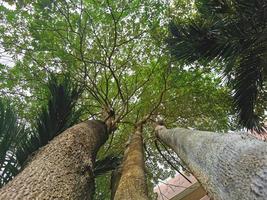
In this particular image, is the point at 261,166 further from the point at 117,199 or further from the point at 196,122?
the point at 196,122

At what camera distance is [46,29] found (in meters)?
5.07

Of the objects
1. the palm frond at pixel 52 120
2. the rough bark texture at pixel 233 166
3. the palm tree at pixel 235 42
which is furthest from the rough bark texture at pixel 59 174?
the palm tree at pixel 235 42

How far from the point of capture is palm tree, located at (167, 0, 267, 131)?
4082 mm

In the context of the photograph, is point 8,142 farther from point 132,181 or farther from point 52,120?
point 132,181

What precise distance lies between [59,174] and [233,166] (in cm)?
128

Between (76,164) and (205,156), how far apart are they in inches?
43.7

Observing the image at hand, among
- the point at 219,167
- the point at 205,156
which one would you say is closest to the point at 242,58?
the point at 205,156

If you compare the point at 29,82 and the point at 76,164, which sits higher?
the point at 29,82

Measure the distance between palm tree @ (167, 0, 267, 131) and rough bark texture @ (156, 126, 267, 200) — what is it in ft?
7.03

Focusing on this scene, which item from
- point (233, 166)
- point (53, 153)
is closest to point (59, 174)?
point (53, 153)

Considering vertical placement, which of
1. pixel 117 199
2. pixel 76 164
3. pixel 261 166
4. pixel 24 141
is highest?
pixel 24 141

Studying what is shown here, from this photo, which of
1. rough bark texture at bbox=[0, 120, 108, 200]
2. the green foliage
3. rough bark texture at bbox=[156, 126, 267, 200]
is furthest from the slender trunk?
the green foliage

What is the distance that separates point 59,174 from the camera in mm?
2205

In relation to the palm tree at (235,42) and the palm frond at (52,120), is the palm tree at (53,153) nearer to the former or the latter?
the palm frond at (52,120)
